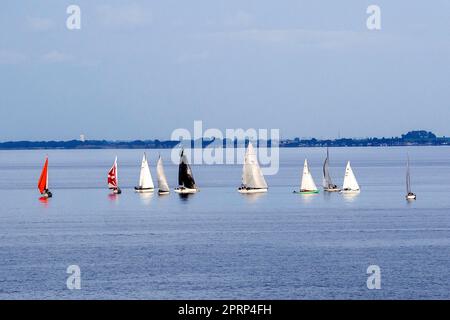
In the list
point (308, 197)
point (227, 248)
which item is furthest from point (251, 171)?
point (227, 248)

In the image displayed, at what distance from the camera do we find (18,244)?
68312mm

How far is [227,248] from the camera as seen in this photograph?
6450 cm

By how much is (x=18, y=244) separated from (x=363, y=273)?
28308mm

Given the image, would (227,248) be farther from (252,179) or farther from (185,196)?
(185,196)

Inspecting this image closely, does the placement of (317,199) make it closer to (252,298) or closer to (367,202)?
(367,202)

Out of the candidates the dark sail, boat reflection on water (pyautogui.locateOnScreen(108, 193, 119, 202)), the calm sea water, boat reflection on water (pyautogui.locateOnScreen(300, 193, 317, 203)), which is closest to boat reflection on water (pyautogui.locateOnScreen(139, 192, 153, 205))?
the calm sea water

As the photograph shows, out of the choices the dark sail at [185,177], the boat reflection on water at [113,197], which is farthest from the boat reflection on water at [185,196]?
the boat reflection on water at [113,197]

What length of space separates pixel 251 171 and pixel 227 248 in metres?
54.7

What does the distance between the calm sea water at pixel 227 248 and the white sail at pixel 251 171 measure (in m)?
4.49

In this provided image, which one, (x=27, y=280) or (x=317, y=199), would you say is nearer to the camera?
(x=27, y=280)

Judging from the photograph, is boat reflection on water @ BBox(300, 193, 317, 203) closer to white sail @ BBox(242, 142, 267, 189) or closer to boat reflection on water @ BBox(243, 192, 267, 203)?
boat reflection on water @ BBox(243, 192, 267, 203)
